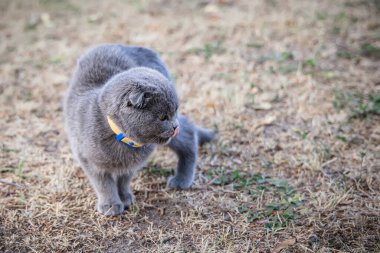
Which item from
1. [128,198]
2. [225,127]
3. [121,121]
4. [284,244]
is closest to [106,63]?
[121,121]

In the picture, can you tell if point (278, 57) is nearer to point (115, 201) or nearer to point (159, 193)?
point (159, 193)

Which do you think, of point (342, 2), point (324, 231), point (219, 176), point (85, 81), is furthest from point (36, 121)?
point (342, 2)

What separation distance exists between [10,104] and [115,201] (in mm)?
1831

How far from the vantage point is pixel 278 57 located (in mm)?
4355

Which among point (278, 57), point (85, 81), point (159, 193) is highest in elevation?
point (85, 81)

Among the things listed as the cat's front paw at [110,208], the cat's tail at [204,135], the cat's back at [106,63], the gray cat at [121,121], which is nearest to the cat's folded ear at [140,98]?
the gray cat at [121,121]

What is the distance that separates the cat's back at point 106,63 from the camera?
2.77 metres

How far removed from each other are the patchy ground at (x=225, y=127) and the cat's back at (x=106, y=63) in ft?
2.30

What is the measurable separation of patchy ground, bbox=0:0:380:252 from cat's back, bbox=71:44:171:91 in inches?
27.6

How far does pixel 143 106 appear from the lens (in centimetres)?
220

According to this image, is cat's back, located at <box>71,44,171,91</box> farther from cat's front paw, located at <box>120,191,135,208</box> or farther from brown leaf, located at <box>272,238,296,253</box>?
brown leaf, located at <box>272,238,296,253</box>

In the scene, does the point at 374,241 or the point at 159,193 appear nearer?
the point at 374,241

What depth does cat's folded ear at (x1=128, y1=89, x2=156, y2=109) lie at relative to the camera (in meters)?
2.14

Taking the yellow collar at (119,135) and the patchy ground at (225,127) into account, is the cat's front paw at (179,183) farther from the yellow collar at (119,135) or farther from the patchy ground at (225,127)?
the yellow collar at (119,135)
